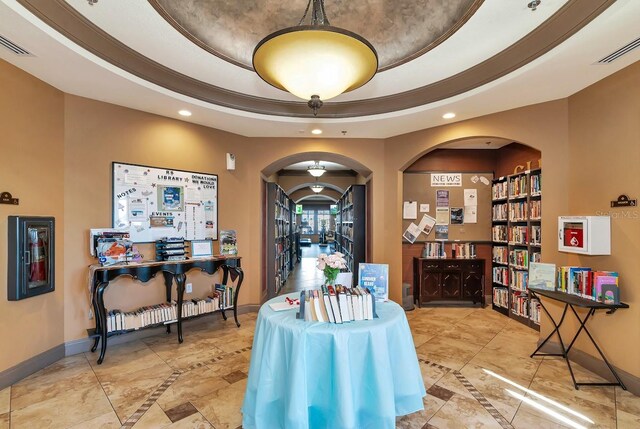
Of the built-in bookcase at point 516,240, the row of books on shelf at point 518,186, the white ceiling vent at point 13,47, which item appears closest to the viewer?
the white ceiling vent at point 13,47

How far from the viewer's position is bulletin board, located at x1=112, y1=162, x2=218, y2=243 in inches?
150

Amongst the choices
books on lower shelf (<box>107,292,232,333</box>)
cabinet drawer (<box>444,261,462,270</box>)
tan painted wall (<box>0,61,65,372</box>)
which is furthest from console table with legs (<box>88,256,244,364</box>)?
cabinet drawer (<box>444,261,462,270</box>)

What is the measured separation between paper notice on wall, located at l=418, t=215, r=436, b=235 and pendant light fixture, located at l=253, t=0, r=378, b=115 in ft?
12.9

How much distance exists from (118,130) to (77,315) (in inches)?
87.0

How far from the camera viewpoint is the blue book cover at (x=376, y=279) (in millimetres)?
2738

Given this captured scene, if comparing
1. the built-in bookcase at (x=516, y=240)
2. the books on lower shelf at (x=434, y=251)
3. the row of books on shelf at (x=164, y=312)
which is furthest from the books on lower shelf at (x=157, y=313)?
the built-in bookcase at (x=516, y=240)

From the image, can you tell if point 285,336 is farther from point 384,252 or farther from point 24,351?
point 384,252

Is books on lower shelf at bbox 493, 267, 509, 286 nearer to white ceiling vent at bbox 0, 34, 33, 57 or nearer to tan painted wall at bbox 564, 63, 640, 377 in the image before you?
tan painted wall at bbox 564, 63, 640, 377

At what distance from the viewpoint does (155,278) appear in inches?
160

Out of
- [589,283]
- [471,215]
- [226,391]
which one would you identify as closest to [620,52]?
[589,283]

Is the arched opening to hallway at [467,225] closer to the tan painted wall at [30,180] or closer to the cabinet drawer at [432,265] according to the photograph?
the cabinet drawer at [432,265]

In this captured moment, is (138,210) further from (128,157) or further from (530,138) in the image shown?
(530,138)

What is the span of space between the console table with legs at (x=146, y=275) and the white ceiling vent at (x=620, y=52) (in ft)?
14.8

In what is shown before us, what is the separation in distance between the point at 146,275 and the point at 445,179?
5007 mm
